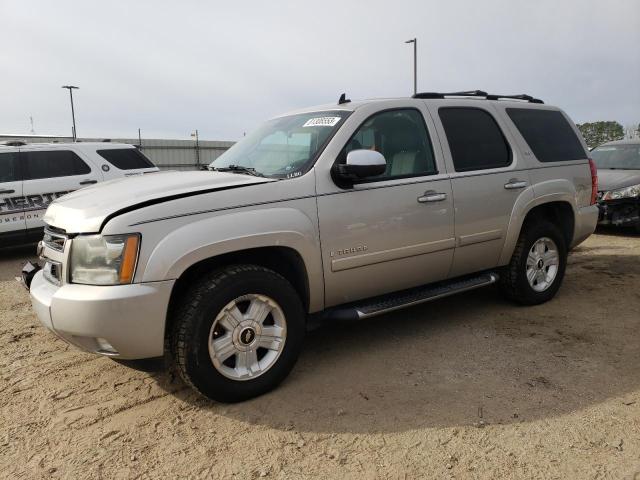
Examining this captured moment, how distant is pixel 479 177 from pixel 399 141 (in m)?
0.79

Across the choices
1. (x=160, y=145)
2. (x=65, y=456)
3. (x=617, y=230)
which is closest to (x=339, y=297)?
(x=65, y=456)

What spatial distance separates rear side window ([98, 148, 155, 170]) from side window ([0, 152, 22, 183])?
1.32m

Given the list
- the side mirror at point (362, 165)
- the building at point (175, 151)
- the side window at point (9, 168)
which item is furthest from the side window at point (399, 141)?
the building at point (175, 151)

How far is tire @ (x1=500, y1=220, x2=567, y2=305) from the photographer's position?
4547 millimetres

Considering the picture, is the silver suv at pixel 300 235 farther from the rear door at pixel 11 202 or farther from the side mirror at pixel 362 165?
the rear door at pixel 11 202

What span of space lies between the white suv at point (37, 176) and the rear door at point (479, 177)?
21.0 feet

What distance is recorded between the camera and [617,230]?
9.19 metres

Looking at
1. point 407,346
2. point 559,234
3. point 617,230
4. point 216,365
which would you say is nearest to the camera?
point 216,365

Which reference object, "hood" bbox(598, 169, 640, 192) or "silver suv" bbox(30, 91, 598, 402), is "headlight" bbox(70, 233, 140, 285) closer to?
"silver suv" bbox(30, 91, 598, 402)

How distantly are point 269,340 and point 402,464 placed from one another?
3.59 feet

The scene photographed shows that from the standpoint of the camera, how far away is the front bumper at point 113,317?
A: 2.67 m

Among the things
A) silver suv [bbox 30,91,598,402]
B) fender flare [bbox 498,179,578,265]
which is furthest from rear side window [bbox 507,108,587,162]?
fender flare [bbox 498,179,578,265]

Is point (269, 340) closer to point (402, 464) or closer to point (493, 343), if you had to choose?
point (402, 464)

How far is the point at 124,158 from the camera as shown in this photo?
29.2 ft
